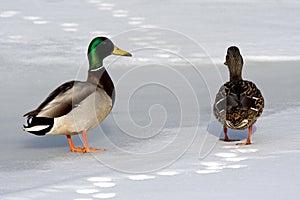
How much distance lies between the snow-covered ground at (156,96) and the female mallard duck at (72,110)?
0.18 m

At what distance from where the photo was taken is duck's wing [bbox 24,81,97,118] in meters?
5.28

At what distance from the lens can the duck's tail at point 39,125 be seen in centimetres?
525

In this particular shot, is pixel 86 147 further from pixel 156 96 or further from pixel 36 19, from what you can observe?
pixel 36 19

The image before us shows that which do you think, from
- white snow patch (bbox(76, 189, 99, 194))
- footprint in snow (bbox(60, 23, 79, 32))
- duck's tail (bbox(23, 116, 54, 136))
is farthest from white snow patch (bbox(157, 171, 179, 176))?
footprint in snow (bbox(60, 23, 79, 32))

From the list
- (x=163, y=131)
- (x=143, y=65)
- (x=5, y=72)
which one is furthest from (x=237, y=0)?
(x=163, y=131)

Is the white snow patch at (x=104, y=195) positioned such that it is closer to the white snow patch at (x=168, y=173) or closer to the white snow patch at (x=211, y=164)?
the white snow patch at (x=168, y=173)

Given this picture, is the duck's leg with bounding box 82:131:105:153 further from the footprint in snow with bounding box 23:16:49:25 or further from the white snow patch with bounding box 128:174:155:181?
the footprint in snow with bounding box 23:16:49:25

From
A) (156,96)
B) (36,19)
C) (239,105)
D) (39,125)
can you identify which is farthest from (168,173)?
(36,19)

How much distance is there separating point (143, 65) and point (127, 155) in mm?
2737

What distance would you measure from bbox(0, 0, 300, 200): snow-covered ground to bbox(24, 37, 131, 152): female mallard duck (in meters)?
0.18

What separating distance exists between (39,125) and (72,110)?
23cm

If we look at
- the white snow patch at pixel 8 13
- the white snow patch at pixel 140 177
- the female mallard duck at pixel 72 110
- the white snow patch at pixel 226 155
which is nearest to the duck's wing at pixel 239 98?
the white snow patch at pixel 226 155

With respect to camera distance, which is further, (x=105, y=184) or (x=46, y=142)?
(x=46, y=142)

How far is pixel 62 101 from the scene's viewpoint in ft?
17.4
